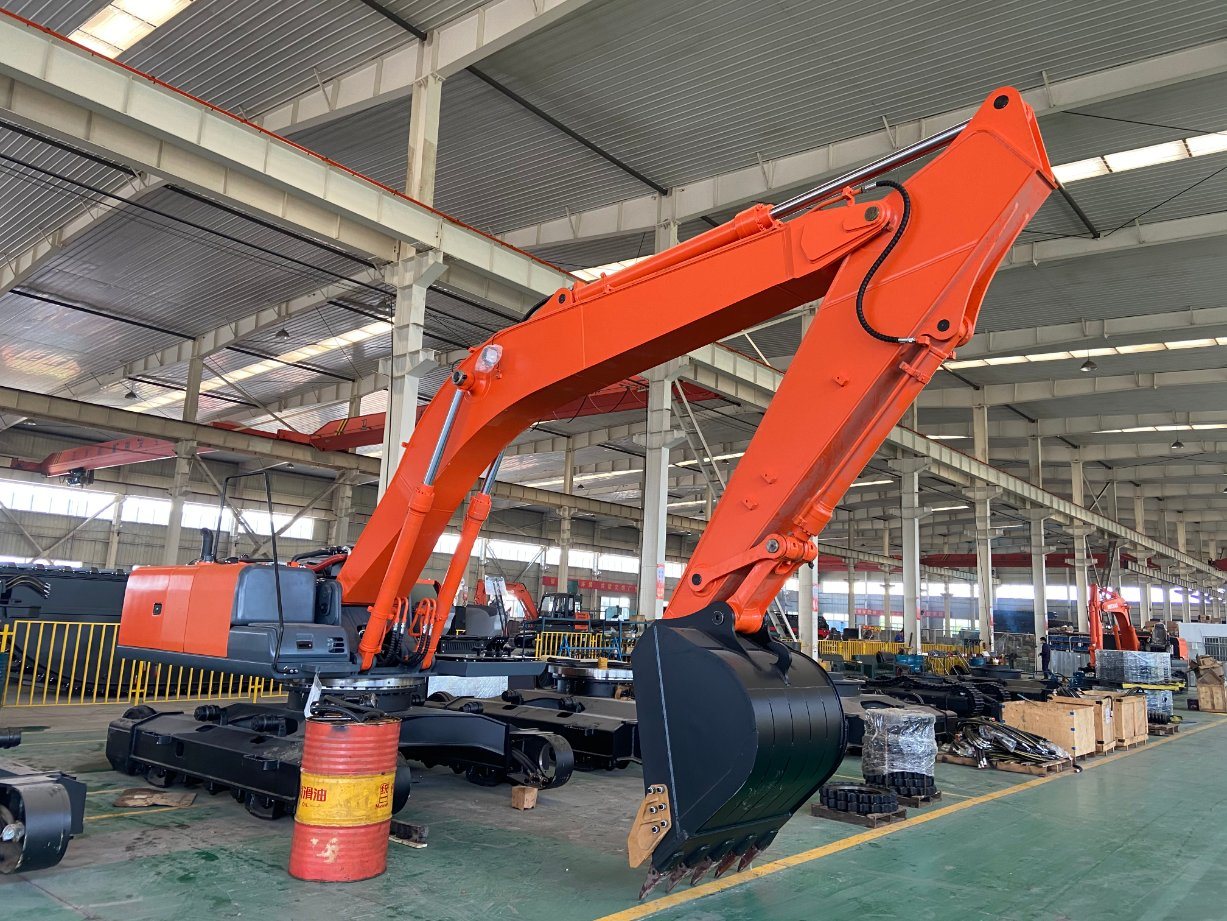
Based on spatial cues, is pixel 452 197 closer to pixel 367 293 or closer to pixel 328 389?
pixel 367 293

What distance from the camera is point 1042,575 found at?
31.5 metres

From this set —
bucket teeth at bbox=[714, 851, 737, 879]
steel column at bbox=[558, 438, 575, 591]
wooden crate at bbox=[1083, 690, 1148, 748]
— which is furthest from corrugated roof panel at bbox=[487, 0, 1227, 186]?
steel column at bbox=[558, 438, 575, 591]

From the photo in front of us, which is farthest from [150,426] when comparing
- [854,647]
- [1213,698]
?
[1213,698]

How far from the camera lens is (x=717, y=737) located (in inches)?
163

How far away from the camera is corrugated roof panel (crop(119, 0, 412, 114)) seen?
12.7 meters

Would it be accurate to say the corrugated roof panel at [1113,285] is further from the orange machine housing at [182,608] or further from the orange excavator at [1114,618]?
the orange machine housing at [182,608]

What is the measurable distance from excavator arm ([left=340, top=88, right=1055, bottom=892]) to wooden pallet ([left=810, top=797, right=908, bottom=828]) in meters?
2.46

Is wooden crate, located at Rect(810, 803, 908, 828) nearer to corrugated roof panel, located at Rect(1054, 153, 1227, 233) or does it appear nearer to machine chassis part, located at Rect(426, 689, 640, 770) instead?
machine chassis part, located at Rect(426, 689, 640, 770)

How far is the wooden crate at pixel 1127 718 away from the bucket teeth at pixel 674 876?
10934 millimetres

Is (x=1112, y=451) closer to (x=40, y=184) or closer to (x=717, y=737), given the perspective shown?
(x=717, y=737)

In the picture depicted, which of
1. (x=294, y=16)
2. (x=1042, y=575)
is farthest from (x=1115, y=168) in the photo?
(x=1042, y=575)

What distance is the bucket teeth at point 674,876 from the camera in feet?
15.1

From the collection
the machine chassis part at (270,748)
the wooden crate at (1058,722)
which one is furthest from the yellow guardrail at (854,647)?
the machine chassis part at (270,748)

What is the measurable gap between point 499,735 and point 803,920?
3.23m
